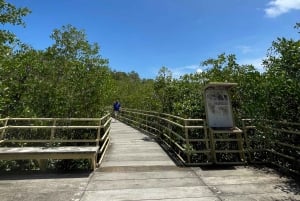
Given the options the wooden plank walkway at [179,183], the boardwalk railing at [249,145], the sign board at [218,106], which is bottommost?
the wooden plank walkway at [179,183]

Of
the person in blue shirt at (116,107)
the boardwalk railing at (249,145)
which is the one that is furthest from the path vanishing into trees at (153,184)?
the person in blue shirt at (116,107)

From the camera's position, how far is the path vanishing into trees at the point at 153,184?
5.24 metres

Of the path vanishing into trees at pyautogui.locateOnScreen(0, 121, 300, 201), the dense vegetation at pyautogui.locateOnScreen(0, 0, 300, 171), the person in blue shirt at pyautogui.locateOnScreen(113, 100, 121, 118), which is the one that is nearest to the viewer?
the path vanishing into trees at pyautogui.locateOnScreen(0, 121, 300, 201)

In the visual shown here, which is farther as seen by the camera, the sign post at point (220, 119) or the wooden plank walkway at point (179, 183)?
the sign post at point (220, 119)

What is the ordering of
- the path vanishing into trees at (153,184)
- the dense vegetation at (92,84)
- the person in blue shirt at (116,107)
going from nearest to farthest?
the path vanishing into trees at (153,184)
the dense vegetation at (92,84)
the person in blue shirt at (116,107)

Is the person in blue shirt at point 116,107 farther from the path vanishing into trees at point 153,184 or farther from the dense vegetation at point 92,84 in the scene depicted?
the path vanishing into trees at point 153,184

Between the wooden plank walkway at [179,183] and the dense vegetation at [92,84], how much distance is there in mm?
1836

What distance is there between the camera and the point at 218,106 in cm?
795

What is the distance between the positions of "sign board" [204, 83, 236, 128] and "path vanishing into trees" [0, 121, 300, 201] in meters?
1.17

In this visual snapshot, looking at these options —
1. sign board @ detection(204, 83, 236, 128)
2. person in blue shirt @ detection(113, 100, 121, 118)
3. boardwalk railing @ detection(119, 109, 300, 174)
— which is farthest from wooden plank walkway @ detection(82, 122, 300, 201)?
person in blue shirt @ detection(113, 100, 121, 118)

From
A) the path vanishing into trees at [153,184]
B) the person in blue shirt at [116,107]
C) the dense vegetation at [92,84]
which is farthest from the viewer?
the person in blue shirt at [116,107]

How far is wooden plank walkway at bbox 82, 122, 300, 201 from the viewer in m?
5.24

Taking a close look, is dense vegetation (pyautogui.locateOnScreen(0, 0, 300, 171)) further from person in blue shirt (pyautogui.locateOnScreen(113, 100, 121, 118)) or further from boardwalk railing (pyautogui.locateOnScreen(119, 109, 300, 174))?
person in blue shirt (pyautogui.locateOnScreen(113, 100, 121, 118))

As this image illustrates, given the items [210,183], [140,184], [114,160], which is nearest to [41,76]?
[114,160]
